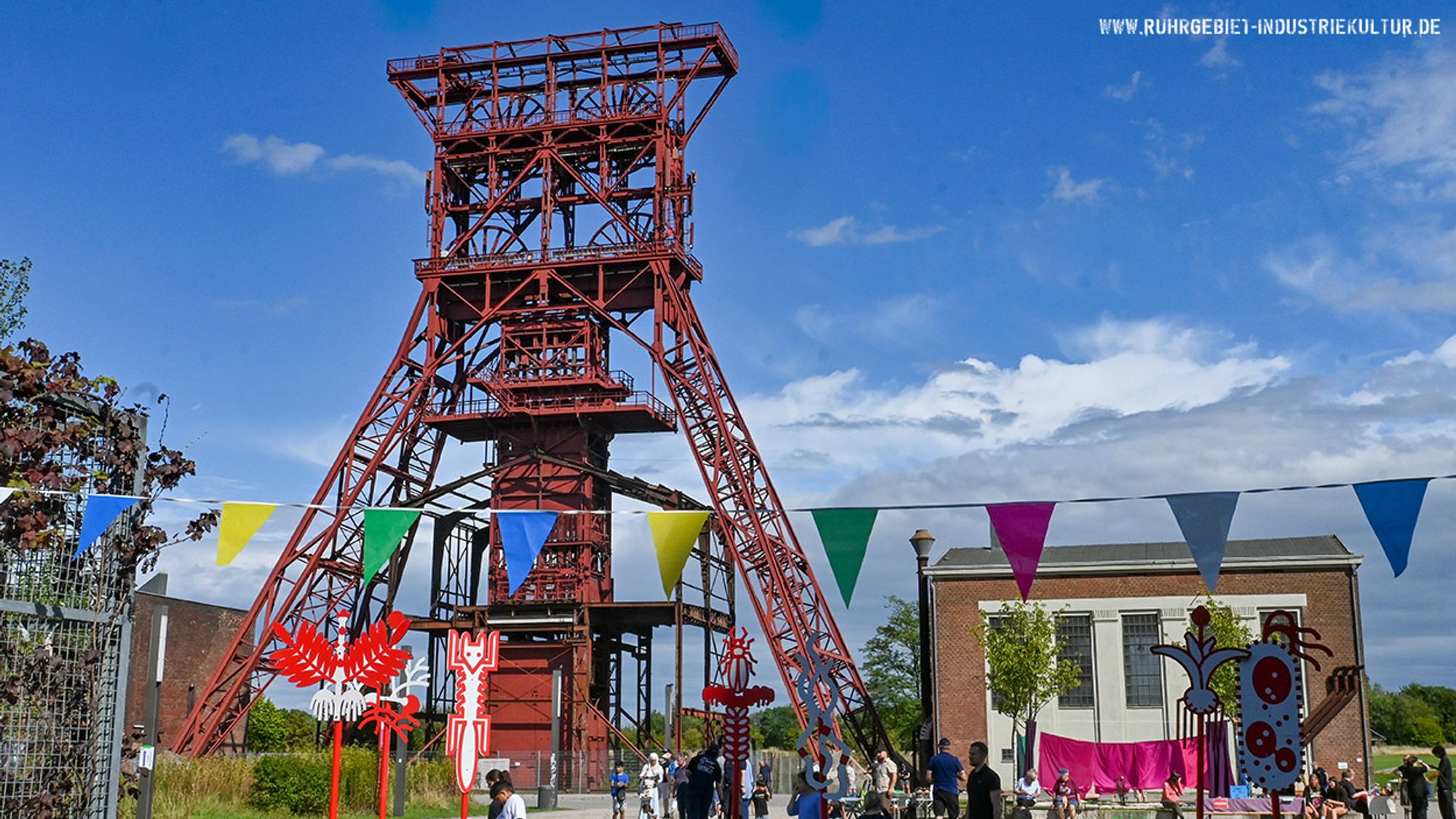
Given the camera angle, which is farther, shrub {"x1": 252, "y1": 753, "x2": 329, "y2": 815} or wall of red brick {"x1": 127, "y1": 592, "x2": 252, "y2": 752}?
wall of red brick {"x1": 127, "y1": 592, "x2": 252, "y2": 752}

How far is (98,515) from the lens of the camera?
10539 mm

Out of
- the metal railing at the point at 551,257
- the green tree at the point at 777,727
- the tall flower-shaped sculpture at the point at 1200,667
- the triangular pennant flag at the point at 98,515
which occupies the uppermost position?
the metal railing at the point at 551,257

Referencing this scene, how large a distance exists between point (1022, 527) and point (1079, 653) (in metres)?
23.7

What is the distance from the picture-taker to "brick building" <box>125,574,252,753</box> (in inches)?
1465

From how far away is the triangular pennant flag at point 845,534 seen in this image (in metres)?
15.6

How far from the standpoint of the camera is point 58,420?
10.5m

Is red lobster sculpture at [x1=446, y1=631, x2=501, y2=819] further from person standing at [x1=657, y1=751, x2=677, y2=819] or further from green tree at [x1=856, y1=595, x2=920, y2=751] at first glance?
green tree at [x1=856, y1=595, x2=920, y2=751]

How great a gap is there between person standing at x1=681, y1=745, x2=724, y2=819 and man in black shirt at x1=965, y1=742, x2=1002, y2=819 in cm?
393

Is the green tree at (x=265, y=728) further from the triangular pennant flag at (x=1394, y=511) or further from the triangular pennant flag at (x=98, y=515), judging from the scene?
the triangular pennant flag at (x=1394, y=511)

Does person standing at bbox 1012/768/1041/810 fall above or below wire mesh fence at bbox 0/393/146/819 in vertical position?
below

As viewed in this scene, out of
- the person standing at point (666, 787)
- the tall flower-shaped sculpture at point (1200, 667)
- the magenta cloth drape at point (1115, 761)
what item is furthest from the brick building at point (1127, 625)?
the tall flower-shaped sculpture at point (1200, 667)

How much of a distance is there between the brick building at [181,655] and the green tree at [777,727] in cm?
3942

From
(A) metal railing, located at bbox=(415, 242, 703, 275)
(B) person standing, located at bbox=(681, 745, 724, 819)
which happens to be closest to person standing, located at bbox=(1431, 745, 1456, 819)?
Result: (B) person standing, located at bbox=(681, 745, 724, 819)

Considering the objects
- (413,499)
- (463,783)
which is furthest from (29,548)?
(413,499)
